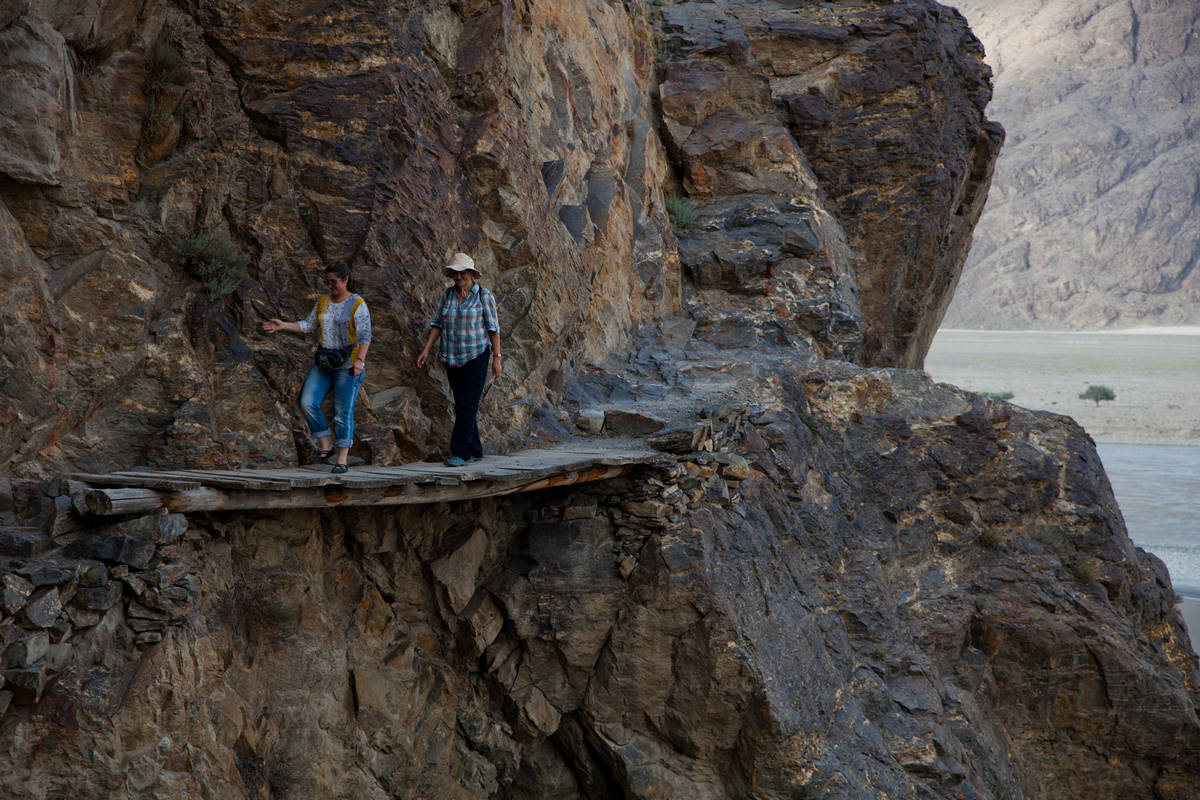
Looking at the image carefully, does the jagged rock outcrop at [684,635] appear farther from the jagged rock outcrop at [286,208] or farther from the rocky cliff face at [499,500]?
the jagged rock outcrop at [286,208]

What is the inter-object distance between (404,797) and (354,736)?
2.63 ft

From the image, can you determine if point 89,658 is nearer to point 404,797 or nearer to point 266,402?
point 266,402

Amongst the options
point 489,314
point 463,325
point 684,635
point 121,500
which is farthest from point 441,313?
point 684,635

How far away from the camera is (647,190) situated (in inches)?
593

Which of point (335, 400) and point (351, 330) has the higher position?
point (351, 330)

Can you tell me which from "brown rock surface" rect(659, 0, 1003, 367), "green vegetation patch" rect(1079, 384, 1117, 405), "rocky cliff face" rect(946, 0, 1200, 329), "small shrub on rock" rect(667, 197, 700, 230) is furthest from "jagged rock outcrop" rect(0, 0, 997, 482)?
"rocky cliff face" rect(946, 0, 1200, 329)

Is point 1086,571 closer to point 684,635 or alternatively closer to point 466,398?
point 684,635

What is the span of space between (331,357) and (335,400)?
348mm

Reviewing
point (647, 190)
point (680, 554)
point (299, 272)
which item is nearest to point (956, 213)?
point (647, 190)

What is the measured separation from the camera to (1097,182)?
95375 mm

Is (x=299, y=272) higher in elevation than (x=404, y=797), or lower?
higher

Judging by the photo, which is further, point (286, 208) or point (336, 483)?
point (286, 208)

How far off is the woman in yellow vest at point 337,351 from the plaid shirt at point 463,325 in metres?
0.83

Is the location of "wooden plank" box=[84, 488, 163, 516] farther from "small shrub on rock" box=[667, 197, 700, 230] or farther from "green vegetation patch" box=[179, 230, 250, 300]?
"small shrub on rock" box=[667, 197, 700, 230]
